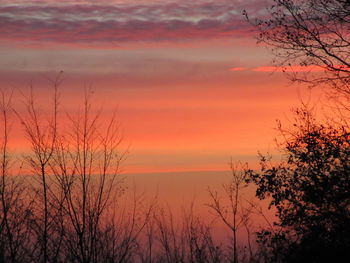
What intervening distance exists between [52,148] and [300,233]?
9.17 meters

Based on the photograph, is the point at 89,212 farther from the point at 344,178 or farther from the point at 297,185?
the point at 344,178

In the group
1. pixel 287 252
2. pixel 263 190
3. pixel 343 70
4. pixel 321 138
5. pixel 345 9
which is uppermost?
pixel 345 9

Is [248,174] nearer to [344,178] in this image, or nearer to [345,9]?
[344,178]

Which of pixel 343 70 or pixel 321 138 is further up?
pixel 343 70

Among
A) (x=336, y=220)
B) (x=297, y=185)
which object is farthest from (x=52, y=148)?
(x=336, y=220)

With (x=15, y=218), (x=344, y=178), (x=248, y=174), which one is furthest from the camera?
(x=15, y=218)

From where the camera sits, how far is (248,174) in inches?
659

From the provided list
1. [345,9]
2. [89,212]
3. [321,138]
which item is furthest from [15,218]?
→ [345,9]

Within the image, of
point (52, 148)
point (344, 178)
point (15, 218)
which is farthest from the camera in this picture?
point (15, 218)

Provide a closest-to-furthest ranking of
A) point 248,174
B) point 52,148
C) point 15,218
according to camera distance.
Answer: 1. point 248,174
2. point 52,148
3. point 15,218

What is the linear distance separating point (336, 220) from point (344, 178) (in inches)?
47.1

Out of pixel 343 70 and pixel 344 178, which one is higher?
pixel 343 70

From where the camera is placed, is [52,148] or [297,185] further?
[52,148]

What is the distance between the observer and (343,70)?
53.3 ft
